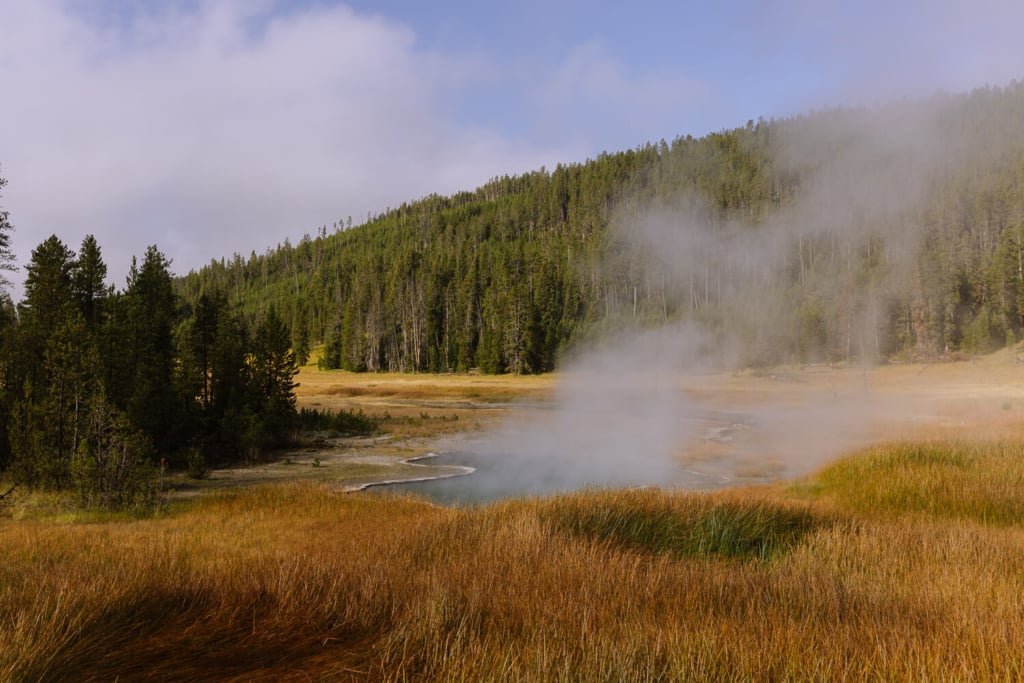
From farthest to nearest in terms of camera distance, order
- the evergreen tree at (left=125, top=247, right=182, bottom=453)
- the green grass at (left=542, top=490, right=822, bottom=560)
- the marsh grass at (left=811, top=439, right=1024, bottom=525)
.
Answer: the evergreen tree at (left=125, top=247, right=182, bottom=453)
the marsh grass at (left=811, top=439, right=1024, bottom=525)
the green grass at (left=542, top=490, right=822, bottom=560)

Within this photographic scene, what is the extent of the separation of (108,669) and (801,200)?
13685cm

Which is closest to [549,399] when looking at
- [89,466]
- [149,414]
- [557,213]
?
[149,414]

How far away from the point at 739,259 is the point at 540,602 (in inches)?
4846

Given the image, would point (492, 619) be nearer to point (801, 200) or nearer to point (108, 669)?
point (108, 669)

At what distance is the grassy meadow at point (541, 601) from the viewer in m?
3.50

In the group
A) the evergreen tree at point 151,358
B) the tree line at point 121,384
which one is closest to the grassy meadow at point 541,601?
the tree line at point 121,384

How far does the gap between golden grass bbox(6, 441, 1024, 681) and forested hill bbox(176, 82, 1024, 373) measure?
5720 cm

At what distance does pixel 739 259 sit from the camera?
388 ft

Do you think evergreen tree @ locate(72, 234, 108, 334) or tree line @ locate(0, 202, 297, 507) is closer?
tree line @ locate(0, 202, 297, 507)

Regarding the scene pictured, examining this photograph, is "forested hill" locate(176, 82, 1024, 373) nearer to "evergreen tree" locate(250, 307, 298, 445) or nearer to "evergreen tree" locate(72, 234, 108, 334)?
"evergreen tree" locate(250, 307, 298, 445)

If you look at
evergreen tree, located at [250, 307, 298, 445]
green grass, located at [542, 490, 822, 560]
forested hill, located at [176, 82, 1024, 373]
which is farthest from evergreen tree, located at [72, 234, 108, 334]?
forested hill, located at [176, 82, 1024, 373]

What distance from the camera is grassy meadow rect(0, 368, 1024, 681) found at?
350cm

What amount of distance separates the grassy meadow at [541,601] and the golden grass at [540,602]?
2 cm

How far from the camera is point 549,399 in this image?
51.6 m
